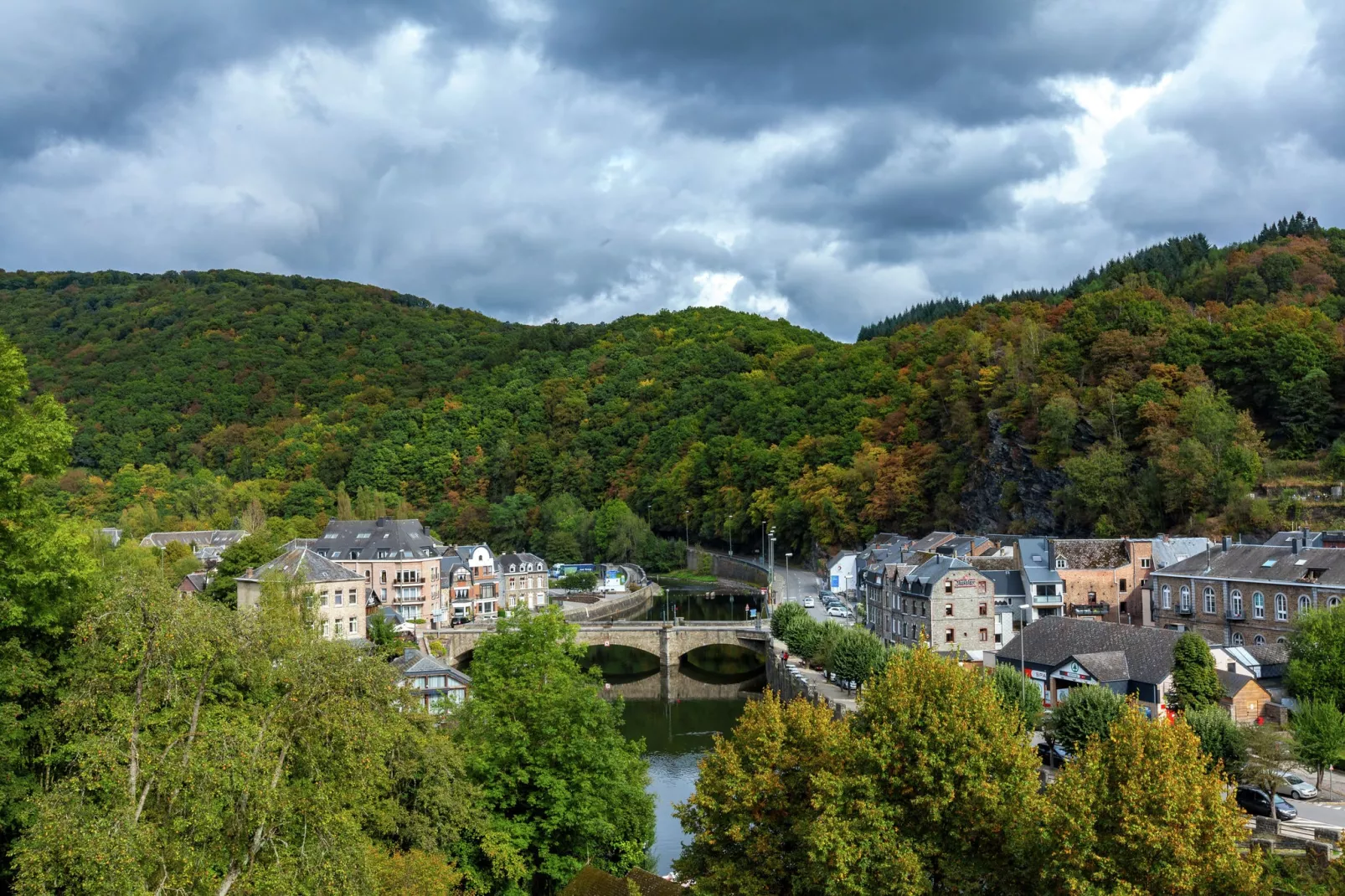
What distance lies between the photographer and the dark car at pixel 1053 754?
3631 centimetres

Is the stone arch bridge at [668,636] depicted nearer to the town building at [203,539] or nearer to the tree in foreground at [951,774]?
the town building at [203,539]

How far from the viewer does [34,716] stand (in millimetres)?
19500

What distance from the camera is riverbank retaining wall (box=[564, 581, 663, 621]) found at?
8225 centimetres

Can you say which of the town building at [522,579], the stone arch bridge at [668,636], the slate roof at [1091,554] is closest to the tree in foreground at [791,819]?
the slate roof at [1091,554]

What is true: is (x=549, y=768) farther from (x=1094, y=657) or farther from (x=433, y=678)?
(x=1094, y=657)

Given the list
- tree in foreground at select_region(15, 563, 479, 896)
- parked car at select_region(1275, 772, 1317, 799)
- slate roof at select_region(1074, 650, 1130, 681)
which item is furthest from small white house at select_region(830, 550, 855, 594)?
tree in foreground at select_region(15, 563, 479, 896)

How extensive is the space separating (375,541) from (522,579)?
16089mm

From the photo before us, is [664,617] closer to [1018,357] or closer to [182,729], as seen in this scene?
[1018,357]

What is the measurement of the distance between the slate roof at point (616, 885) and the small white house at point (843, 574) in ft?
215

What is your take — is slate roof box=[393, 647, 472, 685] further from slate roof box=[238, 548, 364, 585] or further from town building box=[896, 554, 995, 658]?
town building box=[896, 554, 995, 658]

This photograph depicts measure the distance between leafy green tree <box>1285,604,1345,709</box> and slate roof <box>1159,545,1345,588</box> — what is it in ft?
21.4

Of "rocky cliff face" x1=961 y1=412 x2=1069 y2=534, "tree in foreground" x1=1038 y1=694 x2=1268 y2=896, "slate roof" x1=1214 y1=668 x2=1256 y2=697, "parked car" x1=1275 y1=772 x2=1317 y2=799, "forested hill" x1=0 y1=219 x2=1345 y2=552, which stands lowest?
"parked car" x1=1275 y1=772 x2=1317 y2=799

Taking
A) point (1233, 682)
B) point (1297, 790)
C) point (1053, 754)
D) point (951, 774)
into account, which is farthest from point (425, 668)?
point (1233, 682)

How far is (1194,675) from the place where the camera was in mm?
39125
